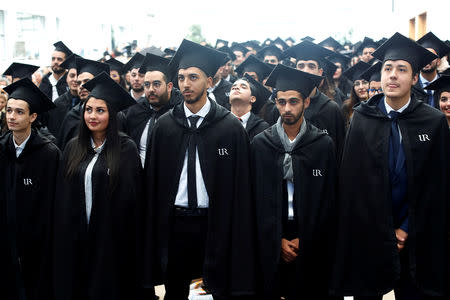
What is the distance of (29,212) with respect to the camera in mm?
5273

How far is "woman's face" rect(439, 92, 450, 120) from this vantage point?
5.54 meters

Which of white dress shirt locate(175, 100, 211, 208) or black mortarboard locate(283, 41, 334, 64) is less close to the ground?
black mortarboard locate(283, 41, 334, 64)

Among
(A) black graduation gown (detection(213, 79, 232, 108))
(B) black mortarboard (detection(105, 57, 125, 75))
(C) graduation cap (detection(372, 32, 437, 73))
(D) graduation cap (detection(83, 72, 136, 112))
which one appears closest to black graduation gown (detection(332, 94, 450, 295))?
(C) graduation cap (detection(372, 32, 437, 73))

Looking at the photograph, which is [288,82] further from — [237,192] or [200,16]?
[200,16]

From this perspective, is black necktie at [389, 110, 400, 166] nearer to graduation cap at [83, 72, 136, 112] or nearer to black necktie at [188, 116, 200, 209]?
black necktie at [188, 116, 200, 209]

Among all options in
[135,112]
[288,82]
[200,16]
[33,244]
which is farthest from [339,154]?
[200,16]

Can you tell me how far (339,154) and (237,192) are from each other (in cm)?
188

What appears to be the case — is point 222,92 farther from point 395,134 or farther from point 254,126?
point 395,134

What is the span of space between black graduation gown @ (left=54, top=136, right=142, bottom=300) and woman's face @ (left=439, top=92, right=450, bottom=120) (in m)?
3.07

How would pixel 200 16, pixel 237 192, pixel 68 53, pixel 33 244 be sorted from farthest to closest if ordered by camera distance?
pixel 200 16 < pixel 68 53 < pixel 33 244 < pixel 237 192

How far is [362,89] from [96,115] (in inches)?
168

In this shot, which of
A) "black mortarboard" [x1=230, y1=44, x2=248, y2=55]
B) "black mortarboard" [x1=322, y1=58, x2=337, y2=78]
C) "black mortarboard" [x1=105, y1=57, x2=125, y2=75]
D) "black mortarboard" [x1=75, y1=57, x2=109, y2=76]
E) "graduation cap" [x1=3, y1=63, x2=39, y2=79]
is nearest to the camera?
"black mortarboard" [x1=322, y1=58, x2=337, y2=78]

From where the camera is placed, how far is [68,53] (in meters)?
10.3

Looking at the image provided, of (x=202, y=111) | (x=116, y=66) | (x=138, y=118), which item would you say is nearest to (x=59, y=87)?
(x=116, y=66)
